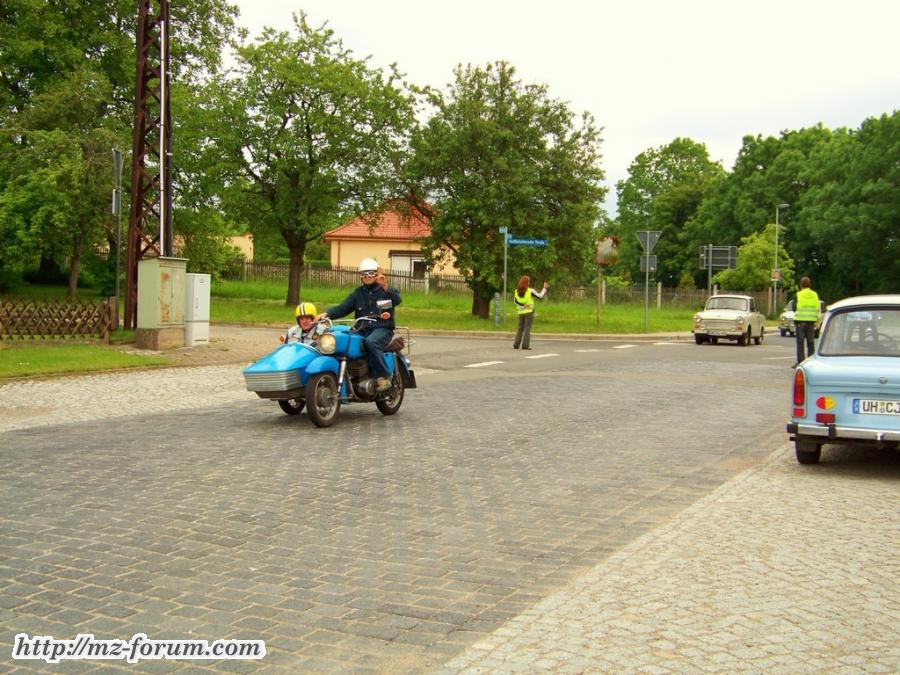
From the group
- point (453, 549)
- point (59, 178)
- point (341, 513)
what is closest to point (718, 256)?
point (59, 178)

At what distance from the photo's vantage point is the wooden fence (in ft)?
69.1

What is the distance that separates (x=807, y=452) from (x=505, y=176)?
28681 mm

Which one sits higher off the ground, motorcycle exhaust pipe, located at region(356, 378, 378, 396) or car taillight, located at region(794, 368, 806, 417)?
car taillight, located at region(794, 368, 806, 417)

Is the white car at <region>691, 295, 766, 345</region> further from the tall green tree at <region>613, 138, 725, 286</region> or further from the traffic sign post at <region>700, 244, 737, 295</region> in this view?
the tall green tree at <region>613, 138, 725, 286</region>

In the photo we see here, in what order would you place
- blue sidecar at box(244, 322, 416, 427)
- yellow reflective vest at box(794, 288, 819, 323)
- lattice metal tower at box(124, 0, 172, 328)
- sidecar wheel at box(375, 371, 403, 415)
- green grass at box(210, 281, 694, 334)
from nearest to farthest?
blue sidecar at box(244, 322, 416, 427) < sidecar wheel at box(375, 371, 403, 415) < yellow reflective vest at box(794, 288, 819, 323) < lattice metal tower at box(124, 0, 172, 328) < green grass at box(210, 281, 694, 334)

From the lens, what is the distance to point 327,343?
11.1m

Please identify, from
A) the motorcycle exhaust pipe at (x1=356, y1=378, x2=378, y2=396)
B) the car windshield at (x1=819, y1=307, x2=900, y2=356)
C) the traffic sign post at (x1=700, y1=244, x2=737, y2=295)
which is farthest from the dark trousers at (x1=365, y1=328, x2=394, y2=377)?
the traffic sign post at (x1=700, y1=244, x2=737, y2=295)

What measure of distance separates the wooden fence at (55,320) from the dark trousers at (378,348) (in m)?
11.7

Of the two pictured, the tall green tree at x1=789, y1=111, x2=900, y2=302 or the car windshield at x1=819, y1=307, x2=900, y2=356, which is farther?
the tall green tree at x1=789, y1=111, x2=900, y2=302

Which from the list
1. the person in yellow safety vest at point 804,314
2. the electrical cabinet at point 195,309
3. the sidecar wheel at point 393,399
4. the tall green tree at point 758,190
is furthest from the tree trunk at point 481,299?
the tall green tree at point 758,190

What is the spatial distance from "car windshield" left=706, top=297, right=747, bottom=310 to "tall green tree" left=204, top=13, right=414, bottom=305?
1482 cm

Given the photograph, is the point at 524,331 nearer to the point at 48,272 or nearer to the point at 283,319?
the point at 283,319

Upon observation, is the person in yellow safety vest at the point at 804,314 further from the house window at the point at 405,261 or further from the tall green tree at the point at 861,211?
the house window at the point at 405,261

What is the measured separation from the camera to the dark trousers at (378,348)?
37.8ft
